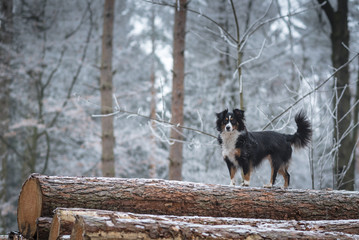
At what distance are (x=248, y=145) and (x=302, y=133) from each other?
94cm

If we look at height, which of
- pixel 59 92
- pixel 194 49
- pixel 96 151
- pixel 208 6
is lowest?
pixel 96 151

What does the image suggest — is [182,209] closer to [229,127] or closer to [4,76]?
[229,127]

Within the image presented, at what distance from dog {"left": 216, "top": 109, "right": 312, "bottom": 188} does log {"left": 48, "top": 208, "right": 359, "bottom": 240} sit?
0.94 m

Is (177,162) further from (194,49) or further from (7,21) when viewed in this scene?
(7,21)

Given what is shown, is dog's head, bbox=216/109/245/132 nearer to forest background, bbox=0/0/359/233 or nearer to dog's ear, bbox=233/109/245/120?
dog's ear, bbox=233/109/245/120

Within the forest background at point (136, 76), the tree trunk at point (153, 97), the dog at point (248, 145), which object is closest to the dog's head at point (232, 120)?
the dog at point (248, 145)

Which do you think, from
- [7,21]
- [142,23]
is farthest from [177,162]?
[142,23]

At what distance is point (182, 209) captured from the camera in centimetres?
363

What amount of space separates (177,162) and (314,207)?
3.63 m

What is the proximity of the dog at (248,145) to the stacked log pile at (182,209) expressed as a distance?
0.57 m

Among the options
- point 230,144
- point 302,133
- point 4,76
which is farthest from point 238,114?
point 4,76

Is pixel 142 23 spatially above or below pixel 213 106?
above

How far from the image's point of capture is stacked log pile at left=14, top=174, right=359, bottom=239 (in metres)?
2.81

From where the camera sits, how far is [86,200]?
3404 millimetres
